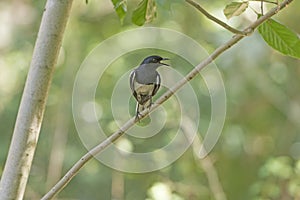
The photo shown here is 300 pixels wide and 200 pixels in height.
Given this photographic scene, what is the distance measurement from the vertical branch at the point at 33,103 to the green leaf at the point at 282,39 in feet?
1.26

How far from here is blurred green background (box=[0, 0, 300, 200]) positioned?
13.4 feet

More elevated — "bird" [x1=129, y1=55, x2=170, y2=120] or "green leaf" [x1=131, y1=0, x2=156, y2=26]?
"green leaf" [x1=131, y1=0, x2=156, y2=26]

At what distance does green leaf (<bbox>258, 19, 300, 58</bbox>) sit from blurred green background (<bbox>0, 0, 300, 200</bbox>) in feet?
8.99

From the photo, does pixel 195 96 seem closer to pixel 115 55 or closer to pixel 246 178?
pixel 115 55

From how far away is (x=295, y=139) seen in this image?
4316mm

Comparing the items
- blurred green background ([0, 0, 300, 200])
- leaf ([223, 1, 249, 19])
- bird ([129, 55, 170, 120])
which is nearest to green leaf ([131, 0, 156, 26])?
leaf ([223, 1, 249, 19])

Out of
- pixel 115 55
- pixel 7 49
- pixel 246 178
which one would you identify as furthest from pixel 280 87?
pixel 7 49

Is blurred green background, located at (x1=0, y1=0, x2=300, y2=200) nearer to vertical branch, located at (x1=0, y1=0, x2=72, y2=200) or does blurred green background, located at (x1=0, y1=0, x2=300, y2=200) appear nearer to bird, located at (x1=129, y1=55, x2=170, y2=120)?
bird, located at (x1=129, y1=55, x2=170, y2=120)

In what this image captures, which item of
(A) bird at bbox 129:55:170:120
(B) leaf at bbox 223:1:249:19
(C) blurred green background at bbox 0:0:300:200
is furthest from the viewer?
(C) blurred green background at bbox 0:0:300:200

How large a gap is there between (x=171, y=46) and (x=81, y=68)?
0.61 m

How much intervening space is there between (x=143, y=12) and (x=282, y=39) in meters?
0.30

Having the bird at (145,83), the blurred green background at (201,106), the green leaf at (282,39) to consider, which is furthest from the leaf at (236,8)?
the blurred green background at (201,106)

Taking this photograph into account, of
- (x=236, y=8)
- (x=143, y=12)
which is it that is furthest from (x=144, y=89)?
(x=236, y=8)

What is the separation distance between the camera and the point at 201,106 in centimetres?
401
